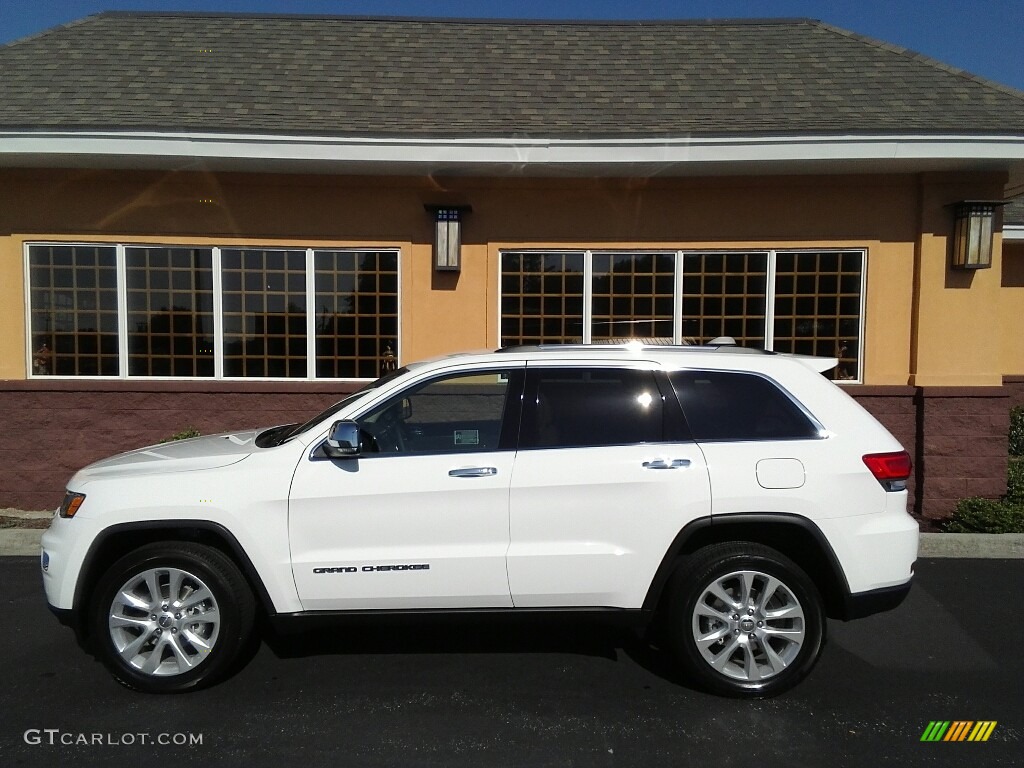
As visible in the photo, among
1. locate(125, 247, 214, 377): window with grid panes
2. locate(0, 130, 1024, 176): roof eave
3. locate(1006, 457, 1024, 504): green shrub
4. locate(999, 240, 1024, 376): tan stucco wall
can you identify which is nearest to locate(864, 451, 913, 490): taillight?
locate(0, 130, 1024, 176): roof eave

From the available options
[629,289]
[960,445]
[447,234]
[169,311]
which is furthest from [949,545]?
[169,311]

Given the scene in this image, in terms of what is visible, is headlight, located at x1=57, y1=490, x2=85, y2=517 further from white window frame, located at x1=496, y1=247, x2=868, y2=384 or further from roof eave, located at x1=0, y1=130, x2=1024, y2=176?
white window frame, located at x1=496, y1=247, x2=868, y2=384

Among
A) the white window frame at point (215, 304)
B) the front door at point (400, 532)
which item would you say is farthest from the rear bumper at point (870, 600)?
the white window frame at point (215, 304)

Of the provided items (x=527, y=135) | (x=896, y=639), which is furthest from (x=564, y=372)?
(x=527, y=135)

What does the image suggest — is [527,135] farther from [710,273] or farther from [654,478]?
[654,478]

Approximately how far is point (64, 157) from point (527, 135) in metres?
4.58

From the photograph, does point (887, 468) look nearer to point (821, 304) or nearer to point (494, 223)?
point (821, 304)

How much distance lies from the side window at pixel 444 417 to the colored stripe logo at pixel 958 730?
2.53 m

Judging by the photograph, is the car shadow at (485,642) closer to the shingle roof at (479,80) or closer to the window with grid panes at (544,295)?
the window with grid panes at (544,295)

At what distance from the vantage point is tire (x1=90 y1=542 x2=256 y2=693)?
3.74 meters

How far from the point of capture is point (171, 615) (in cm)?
376

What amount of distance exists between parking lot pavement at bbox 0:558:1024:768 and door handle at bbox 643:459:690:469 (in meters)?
1.21

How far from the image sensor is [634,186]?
7715 mm

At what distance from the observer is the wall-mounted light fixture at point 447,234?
7.61 meters
